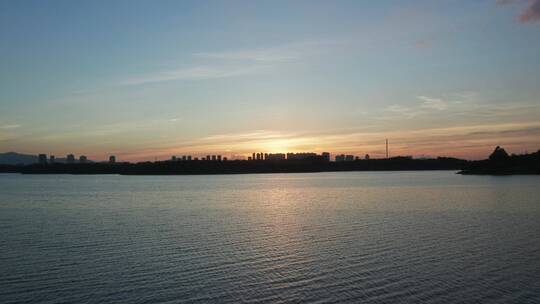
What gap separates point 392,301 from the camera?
16.1 m

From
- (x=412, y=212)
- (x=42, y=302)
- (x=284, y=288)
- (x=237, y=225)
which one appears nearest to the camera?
(x=42, y=302)

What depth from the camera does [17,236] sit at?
98.5 feet

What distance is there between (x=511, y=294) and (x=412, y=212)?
28.3m

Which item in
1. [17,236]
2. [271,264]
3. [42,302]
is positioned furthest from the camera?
[17,236]

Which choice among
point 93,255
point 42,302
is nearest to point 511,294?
point 42,302

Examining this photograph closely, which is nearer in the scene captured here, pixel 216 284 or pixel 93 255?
pixel 216 284

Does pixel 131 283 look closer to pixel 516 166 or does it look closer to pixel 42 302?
pixel 42 302

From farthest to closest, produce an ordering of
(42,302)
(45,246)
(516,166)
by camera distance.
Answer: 1. (516,166)
2. (45,246)
3. (42,302)

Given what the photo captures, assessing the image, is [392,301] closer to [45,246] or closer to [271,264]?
[271,264]

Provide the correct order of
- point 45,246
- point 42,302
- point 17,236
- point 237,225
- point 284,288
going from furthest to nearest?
point 237,225 < point 17,236 < point 45,246 < point 284,288 < point 42,302

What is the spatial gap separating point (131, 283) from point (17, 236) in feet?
51.1

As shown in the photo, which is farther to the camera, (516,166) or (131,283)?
(516,166)

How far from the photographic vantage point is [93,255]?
2400 centimetres

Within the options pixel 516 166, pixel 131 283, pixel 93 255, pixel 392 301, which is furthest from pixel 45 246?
pixel 516 166
